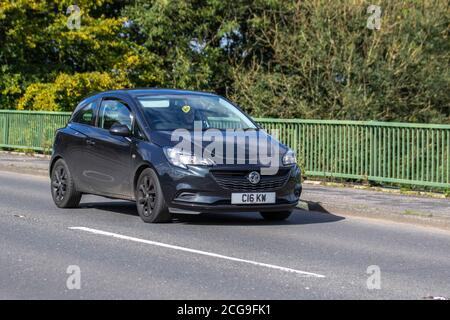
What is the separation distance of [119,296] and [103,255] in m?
2.28

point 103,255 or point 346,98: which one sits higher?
point 346,98

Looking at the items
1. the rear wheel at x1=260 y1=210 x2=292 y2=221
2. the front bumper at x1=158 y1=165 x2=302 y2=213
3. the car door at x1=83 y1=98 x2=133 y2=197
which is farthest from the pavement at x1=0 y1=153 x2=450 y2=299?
the car door at x1=83 y1=98 x2=133 y2=197

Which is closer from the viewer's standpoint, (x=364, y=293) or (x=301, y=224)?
(x=364, y=293)

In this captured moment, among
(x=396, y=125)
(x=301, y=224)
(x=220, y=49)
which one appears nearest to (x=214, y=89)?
(x=220, y=49)

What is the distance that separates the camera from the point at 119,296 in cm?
796

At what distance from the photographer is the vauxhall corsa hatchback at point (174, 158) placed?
12.5 m

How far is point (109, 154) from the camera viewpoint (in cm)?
1375

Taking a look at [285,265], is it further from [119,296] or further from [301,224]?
[301,224]

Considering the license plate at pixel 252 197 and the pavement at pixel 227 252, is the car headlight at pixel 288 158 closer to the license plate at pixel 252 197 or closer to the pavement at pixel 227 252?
the license plate at pixel 252 197

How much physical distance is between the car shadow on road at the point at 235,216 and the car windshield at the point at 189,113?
1.25m

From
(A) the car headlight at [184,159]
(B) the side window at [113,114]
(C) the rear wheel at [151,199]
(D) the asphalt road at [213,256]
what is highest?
(B) the side window at [113,114]

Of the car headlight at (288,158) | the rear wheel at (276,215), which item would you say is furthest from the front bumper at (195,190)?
the rear wheel at (276,215)

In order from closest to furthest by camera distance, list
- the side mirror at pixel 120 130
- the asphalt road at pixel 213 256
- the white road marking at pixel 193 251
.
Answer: the asphalt road at pixel 213 256 → the white road marking at pixel 193 251 → the side mirror at pixel 120 130
